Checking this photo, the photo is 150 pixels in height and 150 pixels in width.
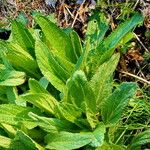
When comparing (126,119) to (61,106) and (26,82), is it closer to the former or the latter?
(61,106)

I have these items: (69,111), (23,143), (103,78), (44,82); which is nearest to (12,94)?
(44,82)

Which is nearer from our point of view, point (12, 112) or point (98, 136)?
point (98, 136)

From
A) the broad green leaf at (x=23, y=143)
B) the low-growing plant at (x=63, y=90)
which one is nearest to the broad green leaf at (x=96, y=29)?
the low-growing plant at (x=63, y=90)

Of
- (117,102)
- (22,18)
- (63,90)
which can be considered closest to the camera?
(117,102)

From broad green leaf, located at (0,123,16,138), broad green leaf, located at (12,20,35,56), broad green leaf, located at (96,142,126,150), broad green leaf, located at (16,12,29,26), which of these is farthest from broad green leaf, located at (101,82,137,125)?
broad green leaf, located at (16,12,29,26)

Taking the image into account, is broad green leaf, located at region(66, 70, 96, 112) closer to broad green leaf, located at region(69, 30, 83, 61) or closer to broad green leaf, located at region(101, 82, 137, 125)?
broad green leaf, located at region(101, 82, 137, 125)

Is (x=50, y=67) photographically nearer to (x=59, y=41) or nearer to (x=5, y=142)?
(x=59, y=41)
